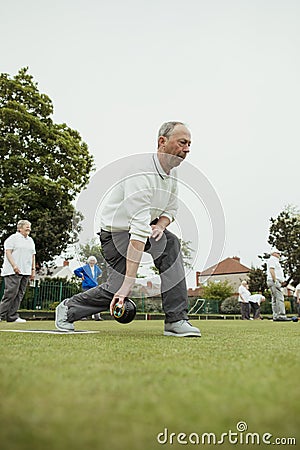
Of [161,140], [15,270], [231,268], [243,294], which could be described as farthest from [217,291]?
[161,140]

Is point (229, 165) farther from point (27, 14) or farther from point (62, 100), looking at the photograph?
point (62, 100)

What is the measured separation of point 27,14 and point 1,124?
862 centimetres

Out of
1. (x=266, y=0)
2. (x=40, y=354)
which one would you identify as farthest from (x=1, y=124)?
(x=40, y=354)

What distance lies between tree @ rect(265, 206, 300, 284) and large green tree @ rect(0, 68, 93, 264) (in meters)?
26.7

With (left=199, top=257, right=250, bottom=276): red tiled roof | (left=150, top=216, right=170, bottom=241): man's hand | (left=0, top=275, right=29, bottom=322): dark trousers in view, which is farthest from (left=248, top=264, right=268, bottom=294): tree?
(left=150, top=216, right=170, bottom=241): man's hand

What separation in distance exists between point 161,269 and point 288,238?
43941mm

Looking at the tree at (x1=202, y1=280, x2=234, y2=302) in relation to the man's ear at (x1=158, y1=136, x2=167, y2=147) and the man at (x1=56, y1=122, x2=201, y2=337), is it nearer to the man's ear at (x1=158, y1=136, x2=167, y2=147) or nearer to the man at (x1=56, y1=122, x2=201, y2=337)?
the man at (x1=56, y1=122, x2=201, y2=337)

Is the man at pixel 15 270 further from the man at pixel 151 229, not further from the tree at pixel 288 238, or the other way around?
the tree at pixel 288 238

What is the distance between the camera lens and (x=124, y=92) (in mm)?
17141

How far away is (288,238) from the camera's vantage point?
46.3m

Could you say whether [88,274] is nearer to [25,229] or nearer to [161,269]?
[25,229]

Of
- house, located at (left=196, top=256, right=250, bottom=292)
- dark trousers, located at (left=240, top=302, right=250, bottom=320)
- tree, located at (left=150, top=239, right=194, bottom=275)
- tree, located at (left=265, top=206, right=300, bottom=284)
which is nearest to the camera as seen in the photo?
tree, located at (left=150, top=239, right=194, bottom=275)

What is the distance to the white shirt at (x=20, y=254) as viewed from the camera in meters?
8.77

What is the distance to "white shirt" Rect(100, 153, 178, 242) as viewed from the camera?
158 inches
